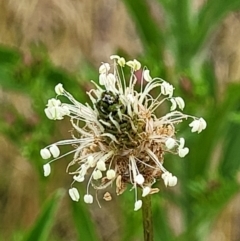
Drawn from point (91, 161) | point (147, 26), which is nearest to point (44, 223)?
point (91, 161)

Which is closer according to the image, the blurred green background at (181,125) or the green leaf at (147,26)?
the blurred green background at (181,125)

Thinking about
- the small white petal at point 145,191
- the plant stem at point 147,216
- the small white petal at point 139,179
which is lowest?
the plant stem at point 147,216

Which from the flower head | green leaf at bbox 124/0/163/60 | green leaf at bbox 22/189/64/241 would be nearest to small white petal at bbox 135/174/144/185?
the flower head

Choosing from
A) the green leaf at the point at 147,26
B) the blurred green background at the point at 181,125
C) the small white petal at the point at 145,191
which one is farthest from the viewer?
the green leaf at the point at 147,26

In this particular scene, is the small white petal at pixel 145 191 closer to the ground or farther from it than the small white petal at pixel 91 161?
closer to the ground

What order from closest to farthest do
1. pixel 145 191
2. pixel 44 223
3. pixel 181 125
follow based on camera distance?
pixel 145 191 < pixel 44 223 < pixel 181 125

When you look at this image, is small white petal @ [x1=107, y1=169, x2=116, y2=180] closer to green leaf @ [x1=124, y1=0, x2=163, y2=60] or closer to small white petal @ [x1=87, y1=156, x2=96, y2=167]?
small white petal @ [x1=87, y1=156, x2=96, y2=167]

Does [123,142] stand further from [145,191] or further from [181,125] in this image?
[181,125]

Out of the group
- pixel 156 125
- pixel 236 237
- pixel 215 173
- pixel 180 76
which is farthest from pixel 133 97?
pixel 236 237

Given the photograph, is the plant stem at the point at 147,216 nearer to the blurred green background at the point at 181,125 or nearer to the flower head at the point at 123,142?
the flower head at the point at 123,142

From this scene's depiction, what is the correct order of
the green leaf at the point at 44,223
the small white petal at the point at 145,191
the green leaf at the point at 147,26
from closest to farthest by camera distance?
1. the small white petal at the point at 145,191
2. the green leaf at the point at 44,223
3. the green leaf at the point at 147,26

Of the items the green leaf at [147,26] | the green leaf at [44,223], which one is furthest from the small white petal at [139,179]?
the green leaf at [147,26]
